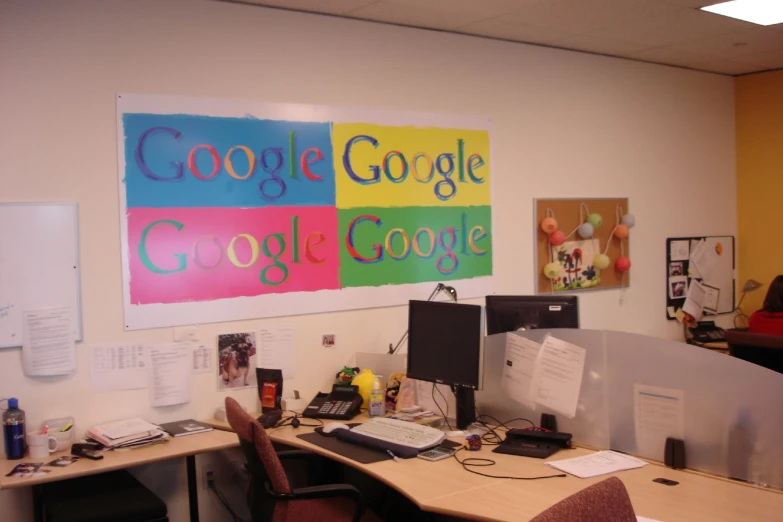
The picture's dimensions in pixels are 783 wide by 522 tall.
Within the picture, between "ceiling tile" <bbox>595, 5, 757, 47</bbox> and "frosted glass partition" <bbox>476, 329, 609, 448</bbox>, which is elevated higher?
"ceiling tile" <bbox>595, 5, 757, 47</bbox>

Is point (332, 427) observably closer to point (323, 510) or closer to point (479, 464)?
point (323, 510)

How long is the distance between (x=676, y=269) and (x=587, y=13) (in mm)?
2477

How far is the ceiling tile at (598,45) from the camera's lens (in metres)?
4.88

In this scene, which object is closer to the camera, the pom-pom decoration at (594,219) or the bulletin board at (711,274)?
the pom-pom decoration at (594,219)

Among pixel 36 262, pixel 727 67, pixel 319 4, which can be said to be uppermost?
pixel 727 67

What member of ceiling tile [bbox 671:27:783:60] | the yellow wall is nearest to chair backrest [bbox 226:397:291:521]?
ceiling tile [bbox 671:27:783:60]

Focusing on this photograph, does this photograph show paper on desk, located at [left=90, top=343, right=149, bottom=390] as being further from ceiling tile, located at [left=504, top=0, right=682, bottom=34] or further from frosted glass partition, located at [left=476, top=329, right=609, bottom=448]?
ceiling tile, located at [left=504, top=0, right=682, bottom=34]

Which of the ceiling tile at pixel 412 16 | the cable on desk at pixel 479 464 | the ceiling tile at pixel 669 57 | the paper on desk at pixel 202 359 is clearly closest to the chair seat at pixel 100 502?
the paper on desk at pixel 202 359

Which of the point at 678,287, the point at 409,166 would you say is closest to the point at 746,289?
the point at 678,287

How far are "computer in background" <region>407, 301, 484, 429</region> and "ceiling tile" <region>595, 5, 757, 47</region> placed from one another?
2339 mm

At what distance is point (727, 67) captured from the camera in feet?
19.7

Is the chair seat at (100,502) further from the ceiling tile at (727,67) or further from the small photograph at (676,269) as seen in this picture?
the ceiling tile at (727,67)

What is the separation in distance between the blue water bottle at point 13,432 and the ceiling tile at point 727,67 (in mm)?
5260

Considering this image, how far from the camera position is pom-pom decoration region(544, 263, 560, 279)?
4.95 m
